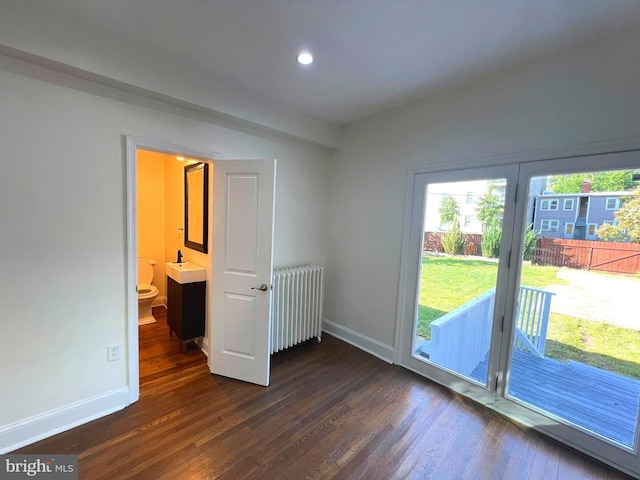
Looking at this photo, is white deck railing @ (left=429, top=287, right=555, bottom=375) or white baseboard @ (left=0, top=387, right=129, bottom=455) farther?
white deck railing @ (left=429, top=287, right=555, bottom=375)

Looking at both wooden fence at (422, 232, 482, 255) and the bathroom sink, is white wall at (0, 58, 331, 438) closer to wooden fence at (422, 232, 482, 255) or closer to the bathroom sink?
the bathroom sink

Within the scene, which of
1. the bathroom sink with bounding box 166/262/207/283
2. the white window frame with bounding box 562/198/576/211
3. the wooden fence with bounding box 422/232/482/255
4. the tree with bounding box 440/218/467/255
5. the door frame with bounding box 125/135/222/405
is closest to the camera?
the white window frame with bounding box 562/198/576/211

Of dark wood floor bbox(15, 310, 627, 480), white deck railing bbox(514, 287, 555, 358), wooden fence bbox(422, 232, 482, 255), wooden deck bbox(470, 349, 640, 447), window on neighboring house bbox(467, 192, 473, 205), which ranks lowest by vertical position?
dark wood floor bbox(15, 310, 627, 480)

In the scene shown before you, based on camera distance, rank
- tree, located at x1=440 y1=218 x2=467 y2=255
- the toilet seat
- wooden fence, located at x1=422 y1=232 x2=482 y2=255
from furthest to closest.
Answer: the toilet seat, tree, located at x1=440 y1=218 x2=467 y2=255, wooden fence, located at x1=422 y1=232 x2=482 y2=255

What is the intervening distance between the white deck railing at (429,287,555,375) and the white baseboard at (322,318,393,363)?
50 centimetres

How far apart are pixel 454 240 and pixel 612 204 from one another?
105 centimetres

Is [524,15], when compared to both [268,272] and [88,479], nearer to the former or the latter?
[268,272]

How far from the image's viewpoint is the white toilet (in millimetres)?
3596

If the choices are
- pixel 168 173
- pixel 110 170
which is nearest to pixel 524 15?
pixel 110 170

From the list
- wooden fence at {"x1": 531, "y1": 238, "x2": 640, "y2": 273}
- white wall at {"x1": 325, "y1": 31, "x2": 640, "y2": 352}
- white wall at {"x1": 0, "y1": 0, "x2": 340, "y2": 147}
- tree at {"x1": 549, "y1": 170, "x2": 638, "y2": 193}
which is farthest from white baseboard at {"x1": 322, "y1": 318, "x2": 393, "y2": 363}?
white wall at {"x1": 0, "y1": 0, "x2": 340, "y2": 147}

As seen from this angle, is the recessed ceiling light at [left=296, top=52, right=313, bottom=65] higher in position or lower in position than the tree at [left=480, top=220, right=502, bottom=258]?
higher

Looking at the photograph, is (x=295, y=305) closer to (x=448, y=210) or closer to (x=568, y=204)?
(x=448, y=210)

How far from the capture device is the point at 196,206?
3141 millimetres

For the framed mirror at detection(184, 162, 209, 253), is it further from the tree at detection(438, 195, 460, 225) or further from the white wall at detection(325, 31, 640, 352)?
the tree at detection(438, 195, 460, 225)
